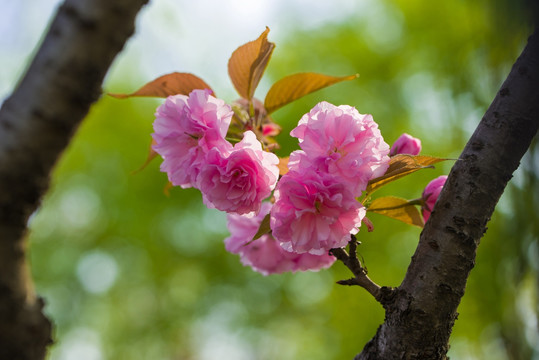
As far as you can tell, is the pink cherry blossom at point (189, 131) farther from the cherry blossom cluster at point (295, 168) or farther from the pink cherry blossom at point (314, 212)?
the pink cherry blossom at point (314, 212)

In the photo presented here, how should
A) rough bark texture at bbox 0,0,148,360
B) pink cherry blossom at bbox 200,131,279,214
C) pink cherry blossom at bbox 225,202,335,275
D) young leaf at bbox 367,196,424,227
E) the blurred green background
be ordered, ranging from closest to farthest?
rough bark texture at bbox 0,0,148,360
pink cherry blossom at bbox 200,131,279,214
young leaf at bbox 367,196,424,227
pink cherry blossom at bbox 225,202,335,275
the blurred green background

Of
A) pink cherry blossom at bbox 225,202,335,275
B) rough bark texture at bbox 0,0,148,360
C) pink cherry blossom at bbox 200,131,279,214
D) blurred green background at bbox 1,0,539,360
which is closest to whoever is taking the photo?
rough bark texture at bbox 0,0,148,360

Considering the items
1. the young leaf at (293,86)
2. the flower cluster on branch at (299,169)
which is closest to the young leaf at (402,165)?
the flower cluster on branch at (299,169)

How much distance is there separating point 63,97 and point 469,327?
5.28m

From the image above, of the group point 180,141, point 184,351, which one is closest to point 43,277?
point 184,351

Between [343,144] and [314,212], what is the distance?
0.33 feet

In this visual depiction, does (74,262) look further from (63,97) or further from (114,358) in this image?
(63,97)

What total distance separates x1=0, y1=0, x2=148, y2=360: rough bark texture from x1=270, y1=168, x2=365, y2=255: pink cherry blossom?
278 millimetres

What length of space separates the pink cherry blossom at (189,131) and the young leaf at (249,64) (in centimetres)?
13

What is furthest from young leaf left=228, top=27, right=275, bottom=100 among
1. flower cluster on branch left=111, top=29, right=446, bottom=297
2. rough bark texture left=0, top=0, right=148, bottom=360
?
rough bark texture left=0, top=0, right=148, bottom=360

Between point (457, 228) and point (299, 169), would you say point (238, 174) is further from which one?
point (457, 228)

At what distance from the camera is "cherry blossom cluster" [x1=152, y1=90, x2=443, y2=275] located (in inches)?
26.0

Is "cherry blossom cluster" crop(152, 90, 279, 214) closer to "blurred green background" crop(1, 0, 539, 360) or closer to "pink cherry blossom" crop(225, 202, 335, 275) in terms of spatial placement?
"pink cherry blossom" crop(225, 202, 335, 275)

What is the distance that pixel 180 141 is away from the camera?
76 centimetres
